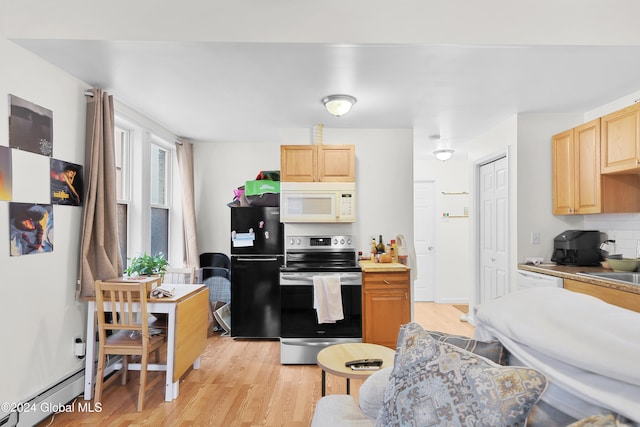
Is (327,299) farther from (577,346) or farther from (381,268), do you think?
(577,346)

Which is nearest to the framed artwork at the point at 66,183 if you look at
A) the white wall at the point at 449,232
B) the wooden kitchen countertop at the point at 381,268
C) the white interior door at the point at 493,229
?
the wooden kitchen countertop at the point at 381,268

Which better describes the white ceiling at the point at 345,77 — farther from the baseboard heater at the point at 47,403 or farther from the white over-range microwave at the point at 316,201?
the baseboard heater at the point at 47,403

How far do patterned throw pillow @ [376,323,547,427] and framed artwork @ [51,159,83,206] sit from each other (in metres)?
2.53

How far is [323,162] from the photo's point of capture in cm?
386

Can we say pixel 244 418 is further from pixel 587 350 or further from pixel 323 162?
pixel 323 162

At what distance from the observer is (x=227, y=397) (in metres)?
2.75

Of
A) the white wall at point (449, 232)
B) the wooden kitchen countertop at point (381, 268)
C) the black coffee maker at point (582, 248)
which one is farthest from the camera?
the white wall at point (449, 232)

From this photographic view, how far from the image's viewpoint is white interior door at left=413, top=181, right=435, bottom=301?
6.07 meters

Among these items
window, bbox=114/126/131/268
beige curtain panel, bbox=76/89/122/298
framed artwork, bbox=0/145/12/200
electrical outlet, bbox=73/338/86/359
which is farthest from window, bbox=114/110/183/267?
framed artwork, bbox=0/145/12/200

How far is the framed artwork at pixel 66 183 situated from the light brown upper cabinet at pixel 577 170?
13.7ft

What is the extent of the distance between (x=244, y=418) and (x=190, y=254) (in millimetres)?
2558

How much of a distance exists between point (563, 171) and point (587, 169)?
0.28m

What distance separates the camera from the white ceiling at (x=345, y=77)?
7.50 ft

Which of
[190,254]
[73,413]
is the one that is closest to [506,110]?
[190,254]
